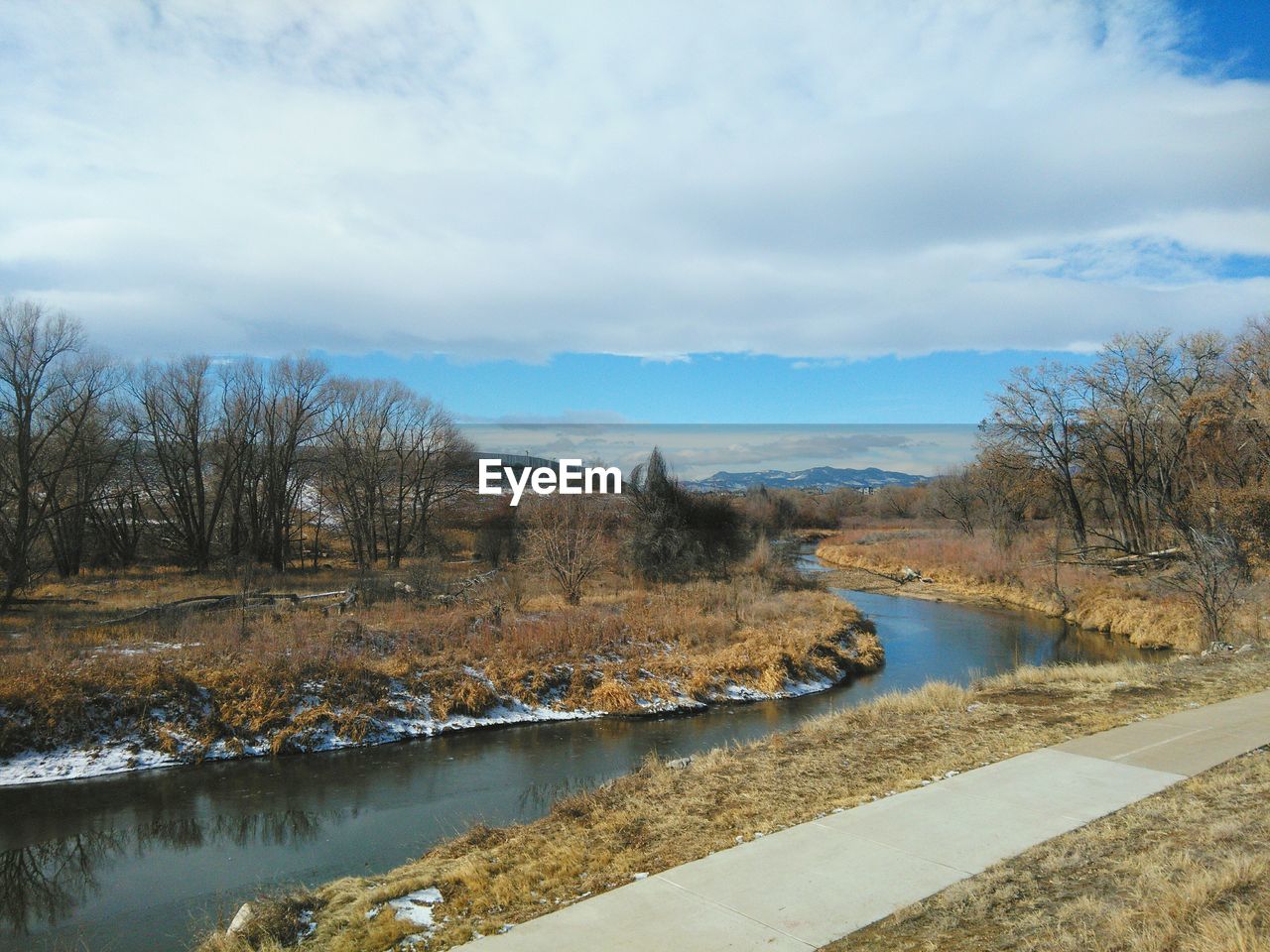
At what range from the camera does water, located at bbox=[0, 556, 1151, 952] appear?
9.70 m

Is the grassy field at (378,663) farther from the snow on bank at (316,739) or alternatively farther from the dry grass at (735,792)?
the dry grass at (735,792)

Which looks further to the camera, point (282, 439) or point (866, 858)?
point (282, 439)

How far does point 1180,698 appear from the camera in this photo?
12.6 meters

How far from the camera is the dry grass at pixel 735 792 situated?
275 inches

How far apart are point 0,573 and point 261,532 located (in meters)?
16.2

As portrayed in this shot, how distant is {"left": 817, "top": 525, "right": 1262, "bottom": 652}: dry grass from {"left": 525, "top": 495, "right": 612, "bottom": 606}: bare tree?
726 inches

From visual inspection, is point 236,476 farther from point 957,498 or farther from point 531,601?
point 957,498

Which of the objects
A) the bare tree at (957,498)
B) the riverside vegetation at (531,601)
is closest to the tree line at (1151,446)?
the riverside vegetation at (531,601)

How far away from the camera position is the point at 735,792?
9.59 meters

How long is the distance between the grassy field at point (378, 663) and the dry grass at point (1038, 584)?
938 centimetres

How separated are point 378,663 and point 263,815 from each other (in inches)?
251

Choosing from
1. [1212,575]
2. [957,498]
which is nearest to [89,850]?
[1212,575]

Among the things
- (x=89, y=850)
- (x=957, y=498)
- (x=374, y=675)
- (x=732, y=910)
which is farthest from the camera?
(x=957, y=498)

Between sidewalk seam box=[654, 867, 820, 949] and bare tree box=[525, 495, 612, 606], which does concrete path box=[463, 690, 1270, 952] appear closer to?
sidewalk seam box=[654, 867, 820, 949]
